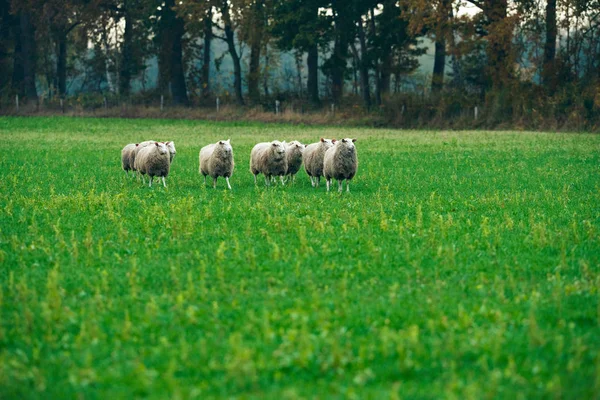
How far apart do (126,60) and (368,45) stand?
76.5 feet

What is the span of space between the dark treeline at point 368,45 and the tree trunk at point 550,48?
0.06 meters

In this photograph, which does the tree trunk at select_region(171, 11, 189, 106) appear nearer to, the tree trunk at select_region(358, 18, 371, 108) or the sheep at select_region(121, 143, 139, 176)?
the tree trunk at select_region(358, 18, 371, 108)

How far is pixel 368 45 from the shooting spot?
5453 centimetres

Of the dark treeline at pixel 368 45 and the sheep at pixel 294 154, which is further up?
the dark treeline at pixel 368 45

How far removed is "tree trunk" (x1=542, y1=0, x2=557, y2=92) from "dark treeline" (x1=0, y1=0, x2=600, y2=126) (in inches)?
2.3

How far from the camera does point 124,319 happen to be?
309 inches

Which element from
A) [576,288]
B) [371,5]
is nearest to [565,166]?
[576,288]

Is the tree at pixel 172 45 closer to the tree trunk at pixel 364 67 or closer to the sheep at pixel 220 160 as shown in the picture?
the tree trunk at pixel 364 67

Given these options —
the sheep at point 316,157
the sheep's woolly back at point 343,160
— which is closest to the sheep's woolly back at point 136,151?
the sheep at point 316,157

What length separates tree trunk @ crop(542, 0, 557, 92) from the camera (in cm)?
4641

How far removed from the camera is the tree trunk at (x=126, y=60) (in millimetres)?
68188

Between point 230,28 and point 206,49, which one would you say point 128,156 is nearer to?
point 230,28

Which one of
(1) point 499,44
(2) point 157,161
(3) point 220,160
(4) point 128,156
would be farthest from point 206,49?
(3) point 220,160

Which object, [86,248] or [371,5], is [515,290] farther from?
[371,5]
